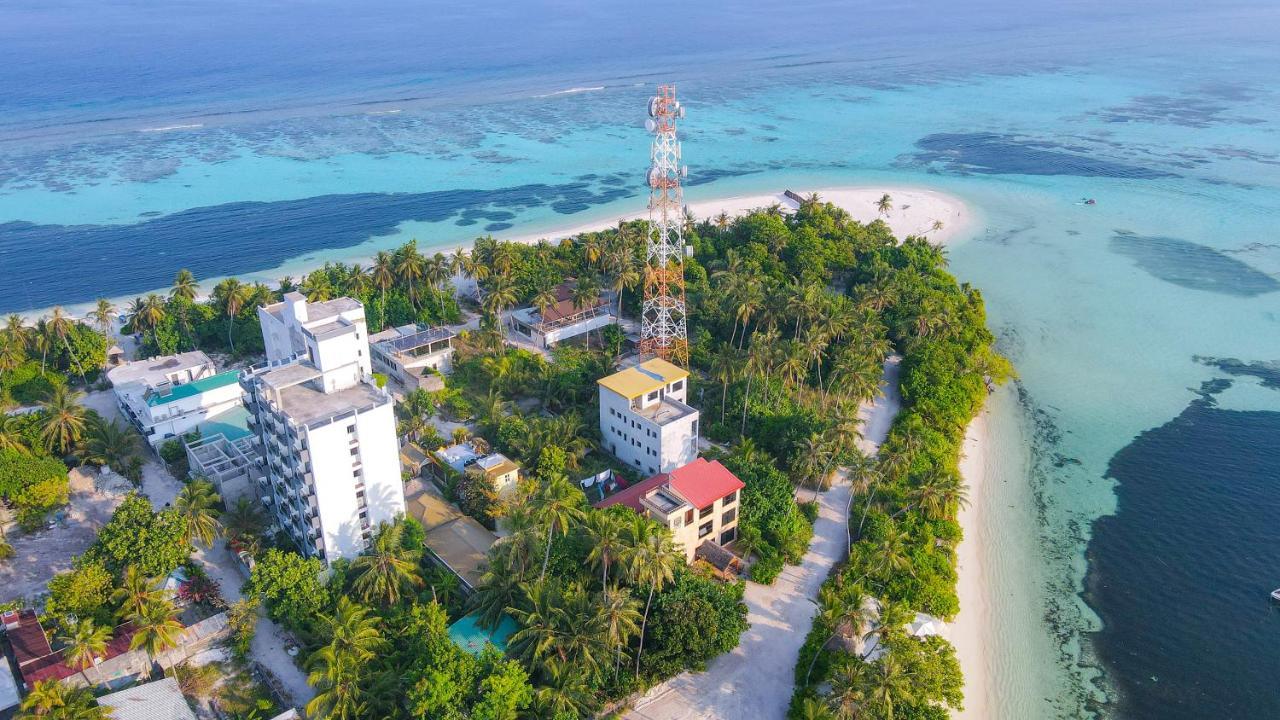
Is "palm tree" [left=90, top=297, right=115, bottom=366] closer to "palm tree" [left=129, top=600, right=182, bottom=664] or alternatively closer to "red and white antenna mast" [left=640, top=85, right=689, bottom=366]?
"palm tree" [left=129, top=600, right=182, bottom=664]

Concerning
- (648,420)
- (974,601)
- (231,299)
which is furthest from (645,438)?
(231,299)

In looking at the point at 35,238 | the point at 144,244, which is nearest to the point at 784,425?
the point at 144,244

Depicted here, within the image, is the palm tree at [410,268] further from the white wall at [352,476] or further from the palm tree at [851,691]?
the palm tree at [851,691]

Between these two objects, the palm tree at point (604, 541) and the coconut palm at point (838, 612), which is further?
the palm tree at point (604, 541)

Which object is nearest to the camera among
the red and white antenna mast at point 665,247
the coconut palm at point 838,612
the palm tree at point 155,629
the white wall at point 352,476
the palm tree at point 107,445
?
the palm tree at point 155,629

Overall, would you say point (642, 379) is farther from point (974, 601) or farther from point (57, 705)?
point (57, 705)

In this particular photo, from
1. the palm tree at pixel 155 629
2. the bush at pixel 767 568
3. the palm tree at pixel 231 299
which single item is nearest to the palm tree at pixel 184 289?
the palm tree at pixel 231 299
